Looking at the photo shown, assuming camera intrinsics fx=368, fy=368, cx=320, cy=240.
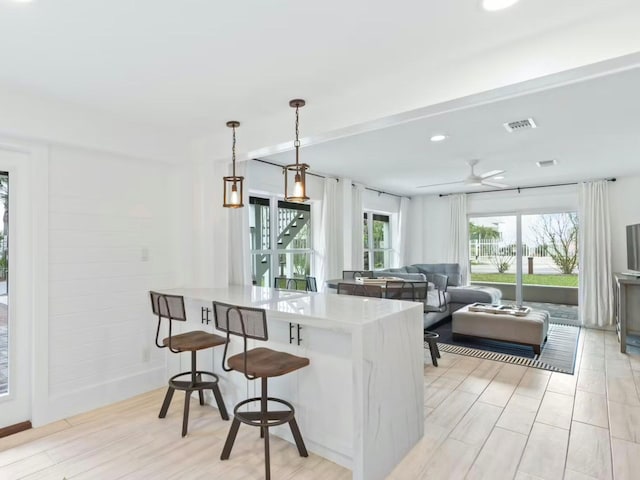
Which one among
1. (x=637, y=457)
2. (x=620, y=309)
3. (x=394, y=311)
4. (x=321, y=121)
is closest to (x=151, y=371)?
(x=394, y=311)

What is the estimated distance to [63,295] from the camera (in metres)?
3.02

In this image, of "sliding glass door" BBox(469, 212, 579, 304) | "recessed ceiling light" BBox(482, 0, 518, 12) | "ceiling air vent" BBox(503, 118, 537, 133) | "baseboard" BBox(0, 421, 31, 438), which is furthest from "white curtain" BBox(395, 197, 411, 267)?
"baseboard" BBox(0, 421, 31, 438)

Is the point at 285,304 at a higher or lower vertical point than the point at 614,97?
lower

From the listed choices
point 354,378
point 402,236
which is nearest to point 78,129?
point 354,378

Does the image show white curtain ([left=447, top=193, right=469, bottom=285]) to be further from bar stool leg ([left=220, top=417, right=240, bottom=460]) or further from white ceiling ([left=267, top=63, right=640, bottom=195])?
bar stool leg ([left=220, top=417, right=240, bottom=460])

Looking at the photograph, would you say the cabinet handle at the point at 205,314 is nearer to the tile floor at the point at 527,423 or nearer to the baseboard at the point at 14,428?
the baseboard at the point at 14,428

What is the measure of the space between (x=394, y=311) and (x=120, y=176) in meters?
2.75

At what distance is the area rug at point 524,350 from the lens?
13.8ft

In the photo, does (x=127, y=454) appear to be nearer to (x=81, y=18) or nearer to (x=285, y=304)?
(x=285, y=304)

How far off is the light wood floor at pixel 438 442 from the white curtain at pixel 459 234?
4.31 meters

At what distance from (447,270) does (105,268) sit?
6.35 meters

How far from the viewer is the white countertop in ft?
7.04

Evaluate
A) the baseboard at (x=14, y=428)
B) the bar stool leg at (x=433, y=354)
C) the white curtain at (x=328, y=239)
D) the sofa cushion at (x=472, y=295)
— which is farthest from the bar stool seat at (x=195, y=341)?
the sofa cushion at (x=472, y=295)

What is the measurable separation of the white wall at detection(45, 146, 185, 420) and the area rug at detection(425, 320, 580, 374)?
3.55 metres
